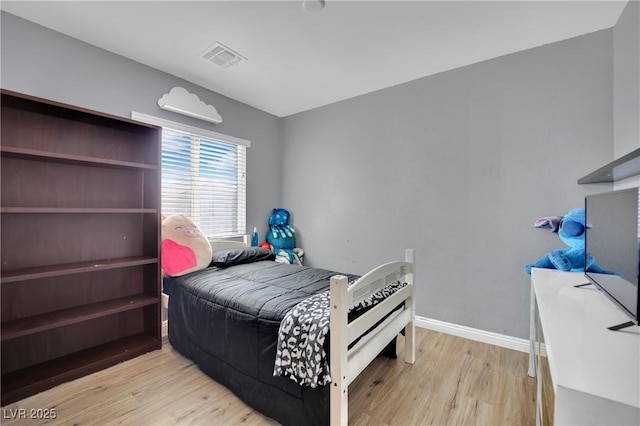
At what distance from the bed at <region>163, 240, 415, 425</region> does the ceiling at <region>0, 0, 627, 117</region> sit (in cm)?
163

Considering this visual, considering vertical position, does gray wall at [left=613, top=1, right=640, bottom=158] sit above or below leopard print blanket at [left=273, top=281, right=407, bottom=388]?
above

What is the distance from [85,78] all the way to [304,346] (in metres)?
2.53

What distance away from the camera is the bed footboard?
125 cm

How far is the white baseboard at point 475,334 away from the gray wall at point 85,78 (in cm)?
289

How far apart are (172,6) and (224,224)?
203 cm

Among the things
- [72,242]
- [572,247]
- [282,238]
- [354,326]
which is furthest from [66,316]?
[572,247]

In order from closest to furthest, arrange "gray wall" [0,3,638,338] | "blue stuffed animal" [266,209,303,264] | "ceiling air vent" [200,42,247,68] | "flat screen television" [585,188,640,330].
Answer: "flat screen television" [585,188,640,330] < "gray wall" [0,3,638,338] < "ceiling air vent" [200,42,247,68] < "blue stuffed animal" [266,209,303,264]

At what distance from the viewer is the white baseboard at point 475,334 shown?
218 centimetres

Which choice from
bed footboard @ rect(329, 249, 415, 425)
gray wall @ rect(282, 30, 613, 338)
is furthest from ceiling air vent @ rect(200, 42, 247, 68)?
bed footboard @ rect(329, 249, 415, 425)

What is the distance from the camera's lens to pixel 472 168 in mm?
2352

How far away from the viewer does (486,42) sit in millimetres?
2033

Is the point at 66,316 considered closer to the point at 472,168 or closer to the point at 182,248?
the point at 182,248

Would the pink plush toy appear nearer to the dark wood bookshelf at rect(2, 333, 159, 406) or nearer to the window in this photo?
the window

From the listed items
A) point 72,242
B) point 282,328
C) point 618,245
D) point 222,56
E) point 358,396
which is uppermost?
point 222,56
